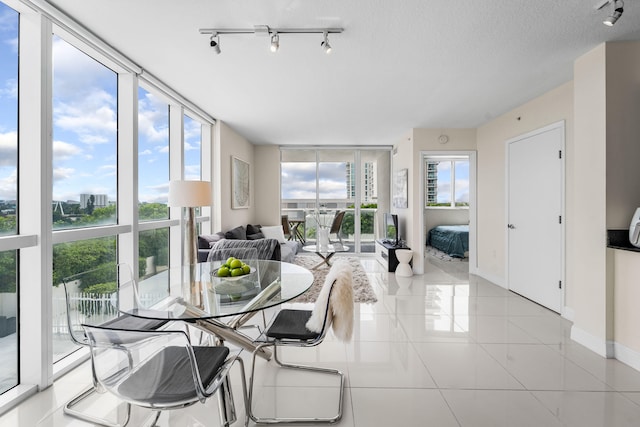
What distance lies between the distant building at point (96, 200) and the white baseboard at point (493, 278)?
5091 millimetres

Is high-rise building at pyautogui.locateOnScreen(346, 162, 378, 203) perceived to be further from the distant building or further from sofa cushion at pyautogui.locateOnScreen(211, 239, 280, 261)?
the distant building

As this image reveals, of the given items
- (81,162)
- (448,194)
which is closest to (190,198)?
(81,162)

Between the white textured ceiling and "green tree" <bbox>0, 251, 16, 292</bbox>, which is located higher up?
the white textured ceiling

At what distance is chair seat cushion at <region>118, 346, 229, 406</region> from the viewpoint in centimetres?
124

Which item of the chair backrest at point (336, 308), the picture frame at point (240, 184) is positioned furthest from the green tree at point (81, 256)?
the picture frame at point (240, 184)

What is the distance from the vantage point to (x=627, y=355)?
2328 millimetres

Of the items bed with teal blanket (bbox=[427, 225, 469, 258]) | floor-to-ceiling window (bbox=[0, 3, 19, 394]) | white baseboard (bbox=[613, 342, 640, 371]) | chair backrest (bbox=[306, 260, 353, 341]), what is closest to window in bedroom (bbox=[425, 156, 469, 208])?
bed with teal blanket (bbox=[427, 225, 469, 258])

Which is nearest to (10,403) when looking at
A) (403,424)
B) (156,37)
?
(403,424)

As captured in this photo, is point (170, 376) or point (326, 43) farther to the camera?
point (326, 43)

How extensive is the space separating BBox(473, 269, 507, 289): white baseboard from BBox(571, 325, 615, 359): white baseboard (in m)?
1.72

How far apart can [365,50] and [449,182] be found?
238 inches

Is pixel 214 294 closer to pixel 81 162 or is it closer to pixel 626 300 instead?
pixel 81 162

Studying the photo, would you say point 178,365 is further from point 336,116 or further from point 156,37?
point 336,116

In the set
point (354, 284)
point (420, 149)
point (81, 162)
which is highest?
point (420, 149)
